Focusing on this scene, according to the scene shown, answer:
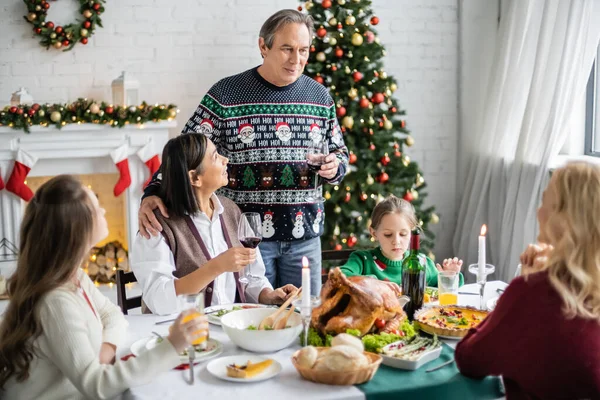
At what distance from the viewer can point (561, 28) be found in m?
4.29

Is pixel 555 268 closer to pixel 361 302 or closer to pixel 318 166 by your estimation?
pixel 361 302

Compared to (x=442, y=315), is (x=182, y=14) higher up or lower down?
higher up

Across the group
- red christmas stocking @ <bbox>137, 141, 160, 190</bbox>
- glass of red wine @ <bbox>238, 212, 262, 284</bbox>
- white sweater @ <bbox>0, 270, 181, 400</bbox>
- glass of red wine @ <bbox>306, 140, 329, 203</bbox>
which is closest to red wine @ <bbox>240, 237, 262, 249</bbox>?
glass of red wine @ <bbox>238, 212, 262, 284</bbox>

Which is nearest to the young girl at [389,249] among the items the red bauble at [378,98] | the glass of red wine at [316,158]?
the glass of red wine at [316,158]

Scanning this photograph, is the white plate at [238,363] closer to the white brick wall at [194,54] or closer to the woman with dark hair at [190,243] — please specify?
the woman with dark hair at [190,243]

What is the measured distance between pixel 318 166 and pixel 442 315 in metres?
0.82

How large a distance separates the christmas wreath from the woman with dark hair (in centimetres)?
255

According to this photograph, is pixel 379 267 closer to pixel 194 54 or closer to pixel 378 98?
pixel 378 98

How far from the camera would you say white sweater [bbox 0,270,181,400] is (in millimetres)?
1692

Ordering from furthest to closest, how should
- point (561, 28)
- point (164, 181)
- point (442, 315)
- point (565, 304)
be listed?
point (561, 28), point (164, 181), point (442, 315), point (565, 304)

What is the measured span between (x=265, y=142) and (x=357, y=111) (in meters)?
1.80

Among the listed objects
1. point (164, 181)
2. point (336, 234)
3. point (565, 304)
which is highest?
point (164, 181)

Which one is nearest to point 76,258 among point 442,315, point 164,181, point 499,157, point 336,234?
point 164,181

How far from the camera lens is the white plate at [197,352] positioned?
6.29 feet
